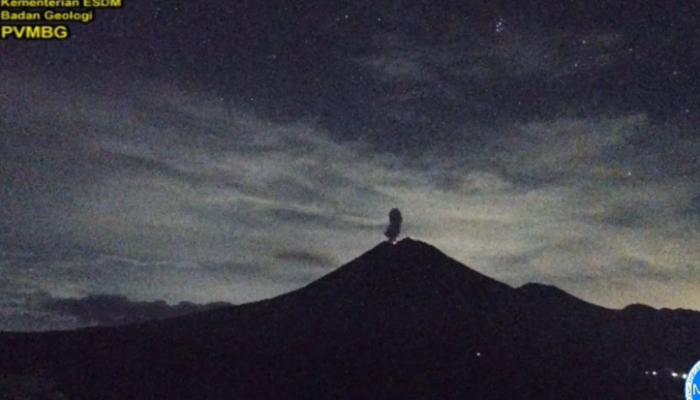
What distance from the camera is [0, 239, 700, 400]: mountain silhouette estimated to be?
2159 inches

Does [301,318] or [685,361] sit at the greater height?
[301,318]

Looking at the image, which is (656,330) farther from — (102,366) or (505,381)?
(102,366)

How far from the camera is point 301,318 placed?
216 feet

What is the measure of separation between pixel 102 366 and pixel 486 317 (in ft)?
109

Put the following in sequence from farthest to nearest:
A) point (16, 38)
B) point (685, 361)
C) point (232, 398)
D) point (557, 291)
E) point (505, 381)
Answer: point (557, 291), point (685, 361), point (505, 381), point (232, 398), point (16, 38)

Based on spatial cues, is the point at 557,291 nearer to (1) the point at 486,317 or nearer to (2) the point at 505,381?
(1) the point at 486,317

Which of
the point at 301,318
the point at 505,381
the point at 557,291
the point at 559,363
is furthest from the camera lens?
the point at 557,291

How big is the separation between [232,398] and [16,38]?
3890 centimetres

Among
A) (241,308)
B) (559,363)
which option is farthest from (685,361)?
(241,308)

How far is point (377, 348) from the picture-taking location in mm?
59875

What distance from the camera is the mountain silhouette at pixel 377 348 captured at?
54844 millimetres

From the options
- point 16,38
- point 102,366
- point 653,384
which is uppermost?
point 16,38

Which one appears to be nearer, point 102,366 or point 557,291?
point 102,366

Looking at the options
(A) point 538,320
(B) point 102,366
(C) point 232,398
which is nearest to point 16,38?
(C) point 232,398
